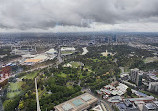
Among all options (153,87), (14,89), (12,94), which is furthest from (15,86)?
(153,87)

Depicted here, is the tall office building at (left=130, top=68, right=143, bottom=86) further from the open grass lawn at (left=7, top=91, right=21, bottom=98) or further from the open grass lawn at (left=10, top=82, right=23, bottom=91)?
the open grass lawn at (left=10, top=82, right=23, bottom=91)

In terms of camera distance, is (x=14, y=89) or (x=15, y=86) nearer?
(x=14, y=89)

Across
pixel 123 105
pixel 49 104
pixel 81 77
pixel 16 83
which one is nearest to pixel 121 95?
pixel 123 105

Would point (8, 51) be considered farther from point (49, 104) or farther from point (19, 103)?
point (49, 104)

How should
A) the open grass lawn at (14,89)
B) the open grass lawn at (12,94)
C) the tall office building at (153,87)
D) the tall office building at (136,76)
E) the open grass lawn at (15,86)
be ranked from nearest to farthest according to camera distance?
1. the open grass lawn at (12,94)
2. the open grass lawn at (14,89)
3. the open grass lawn at (15,86)
4. the tall office building at (153,87)
5. the tall office building at (136,76)

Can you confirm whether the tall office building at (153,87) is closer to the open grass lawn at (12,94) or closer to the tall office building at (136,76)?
the tall office building at (136,76)

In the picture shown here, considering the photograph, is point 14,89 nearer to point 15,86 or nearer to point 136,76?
point 15,86

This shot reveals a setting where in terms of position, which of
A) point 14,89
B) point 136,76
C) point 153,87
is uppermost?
point 136,76

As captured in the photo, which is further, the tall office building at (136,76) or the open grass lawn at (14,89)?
the tall office building at (136,76)

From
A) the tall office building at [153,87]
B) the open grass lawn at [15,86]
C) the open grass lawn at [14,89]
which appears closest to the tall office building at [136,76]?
the tall office building at [153,87]

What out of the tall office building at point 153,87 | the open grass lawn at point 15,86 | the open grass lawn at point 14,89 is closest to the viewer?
the open grass lawn at point 14,89

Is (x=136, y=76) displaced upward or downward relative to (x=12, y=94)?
upward
